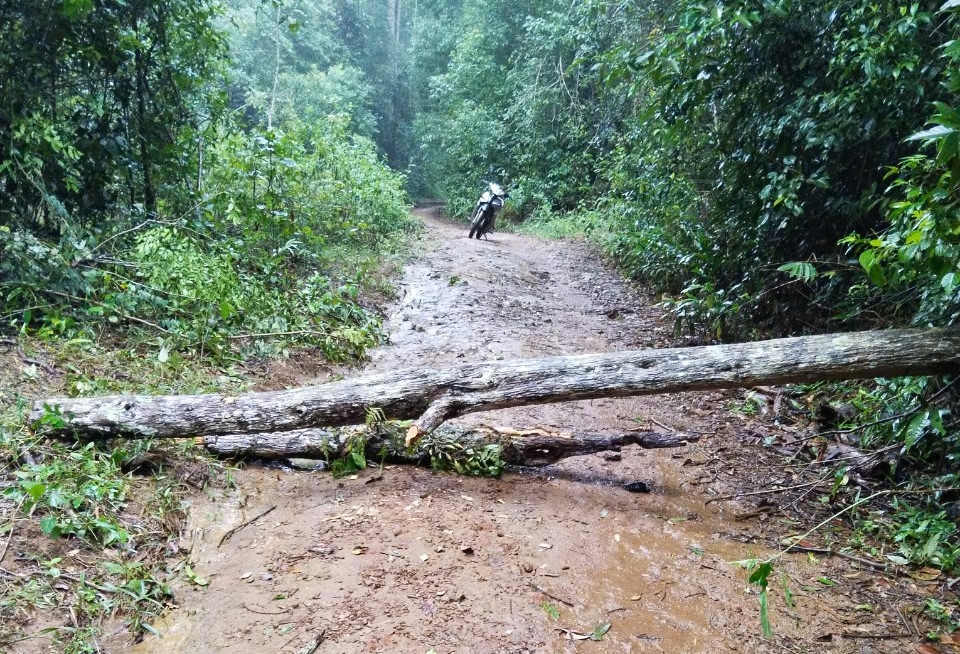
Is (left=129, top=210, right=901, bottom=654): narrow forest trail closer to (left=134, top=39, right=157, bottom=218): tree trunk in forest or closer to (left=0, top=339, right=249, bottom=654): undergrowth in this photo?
(left=0, top=339, right=249, bottom=654): undergrowth

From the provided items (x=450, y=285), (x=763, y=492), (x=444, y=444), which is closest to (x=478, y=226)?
(x=450, y=285)

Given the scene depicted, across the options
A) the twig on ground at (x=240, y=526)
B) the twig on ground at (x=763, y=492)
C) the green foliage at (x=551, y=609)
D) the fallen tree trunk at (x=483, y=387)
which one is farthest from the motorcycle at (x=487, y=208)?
the green foliage at (x=551, y=609)

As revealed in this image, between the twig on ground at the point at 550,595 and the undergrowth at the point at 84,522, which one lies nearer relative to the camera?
the undergrowth at the point at 84,522

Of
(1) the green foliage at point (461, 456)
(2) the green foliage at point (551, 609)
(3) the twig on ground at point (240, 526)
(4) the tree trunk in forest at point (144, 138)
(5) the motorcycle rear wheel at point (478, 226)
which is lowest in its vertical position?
(5) the motorcycle rear wheel at point (478, 226)

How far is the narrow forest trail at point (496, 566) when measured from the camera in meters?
2.32

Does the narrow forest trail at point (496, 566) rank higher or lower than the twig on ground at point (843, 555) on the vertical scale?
lower

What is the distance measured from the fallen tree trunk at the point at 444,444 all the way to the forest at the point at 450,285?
4 centimetres

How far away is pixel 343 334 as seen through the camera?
5.53m

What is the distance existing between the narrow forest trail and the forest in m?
0.05

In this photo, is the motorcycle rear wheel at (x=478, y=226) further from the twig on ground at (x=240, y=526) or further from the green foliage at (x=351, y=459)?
the twig on ground at (x=240, y=526)

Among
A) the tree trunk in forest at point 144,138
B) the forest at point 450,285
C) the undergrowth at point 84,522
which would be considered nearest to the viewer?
the undergrowth at point 84,522

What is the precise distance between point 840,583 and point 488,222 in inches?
450

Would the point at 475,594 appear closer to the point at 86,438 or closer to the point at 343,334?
the point at 86,438

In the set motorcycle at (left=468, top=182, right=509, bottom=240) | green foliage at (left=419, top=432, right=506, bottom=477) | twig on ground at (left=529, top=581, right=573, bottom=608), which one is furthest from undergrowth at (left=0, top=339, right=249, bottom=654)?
motorcycle at (left=468, top=182, right=509, bottom=240)
